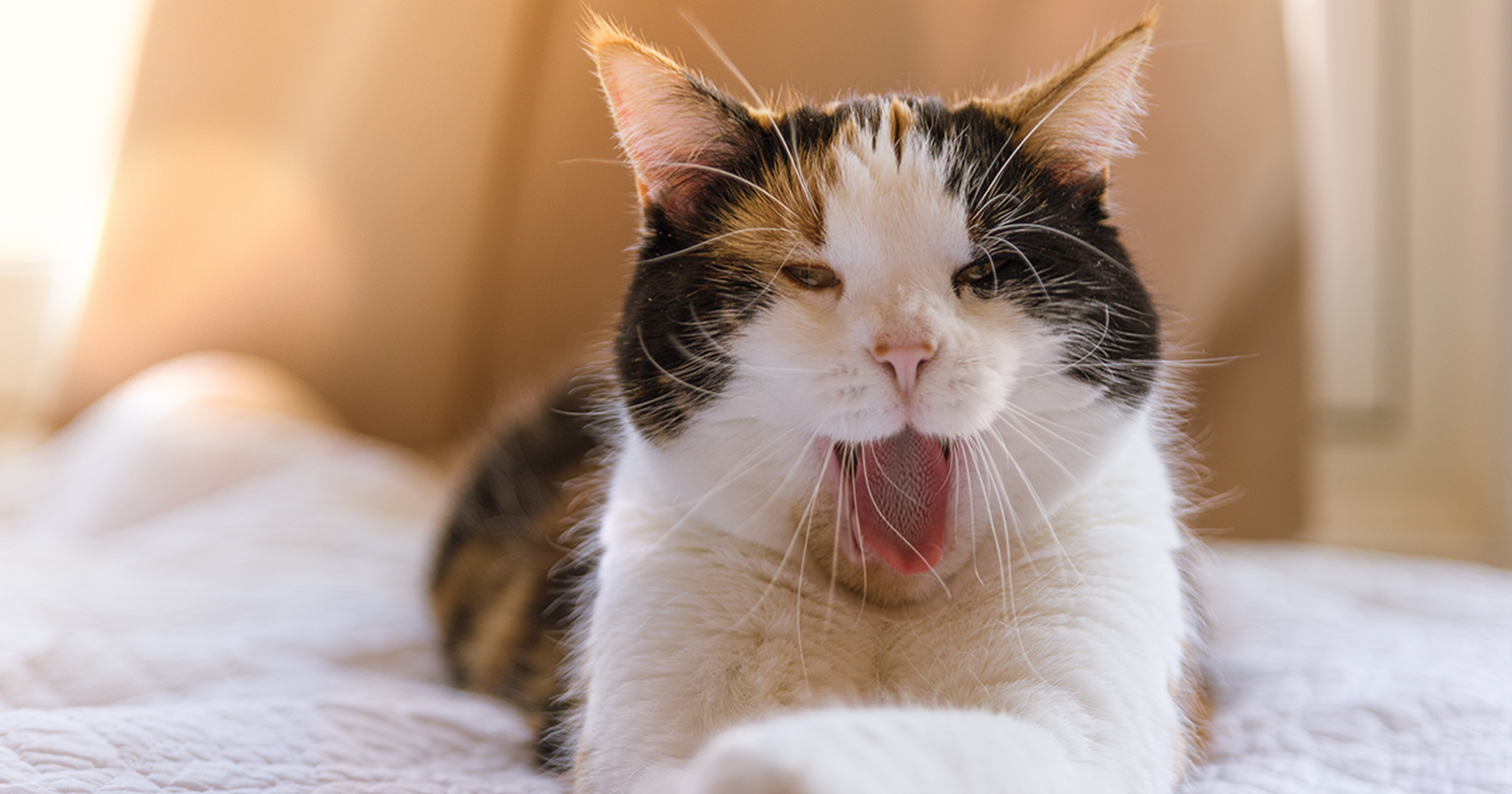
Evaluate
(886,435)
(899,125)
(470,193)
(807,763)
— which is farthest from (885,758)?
(470,193)

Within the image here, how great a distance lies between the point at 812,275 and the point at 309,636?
820 millimetres

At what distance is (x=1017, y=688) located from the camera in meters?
0.55

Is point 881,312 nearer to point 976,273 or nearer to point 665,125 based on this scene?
point 976,273

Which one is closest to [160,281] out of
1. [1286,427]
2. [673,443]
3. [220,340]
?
[220,340]

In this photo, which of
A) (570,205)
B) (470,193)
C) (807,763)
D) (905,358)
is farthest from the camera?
(470,193)

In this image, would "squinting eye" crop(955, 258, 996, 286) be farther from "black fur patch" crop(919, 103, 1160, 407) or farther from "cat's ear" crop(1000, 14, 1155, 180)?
"cat's ear" crop(1000, 14, 1155, 180)

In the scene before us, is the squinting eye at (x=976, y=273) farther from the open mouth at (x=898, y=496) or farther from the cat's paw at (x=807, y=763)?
the cat's paw at (x=807, y=763)

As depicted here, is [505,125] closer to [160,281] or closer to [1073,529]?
[160,281]

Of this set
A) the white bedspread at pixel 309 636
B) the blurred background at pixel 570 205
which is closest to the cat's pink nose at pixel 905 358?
the white bedspread at pixel 309 636

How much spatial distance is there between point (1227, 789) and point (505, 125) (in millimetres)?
1634

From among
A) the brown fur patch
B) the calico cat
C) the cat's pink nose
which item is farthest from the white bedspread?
the brown fur patch

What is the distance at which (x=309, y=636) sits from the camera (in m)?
1.06

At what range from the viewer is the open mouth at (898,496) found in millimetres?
582

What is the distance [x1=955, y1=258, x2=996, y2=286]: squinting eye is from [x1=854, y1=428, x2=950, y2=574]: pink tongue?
105mm
